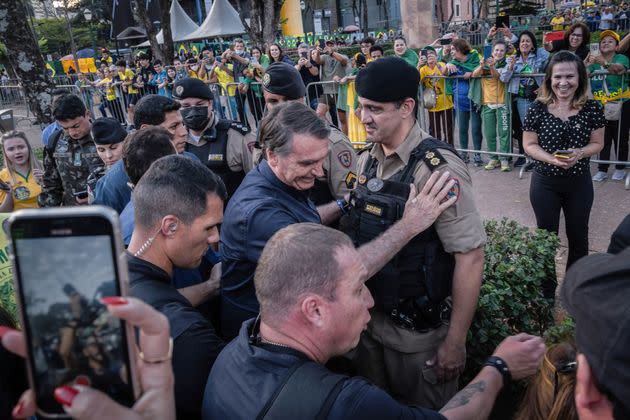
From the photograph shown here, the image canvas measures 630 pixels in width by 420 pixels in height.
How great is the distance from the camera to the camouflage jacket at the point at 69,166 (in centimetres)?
505

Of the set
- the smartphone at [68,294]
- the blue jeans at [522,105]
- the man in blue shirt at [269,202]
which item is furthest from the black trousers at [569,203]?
the smartphone at [68,294]

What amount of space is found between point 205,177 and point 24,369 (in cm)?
108

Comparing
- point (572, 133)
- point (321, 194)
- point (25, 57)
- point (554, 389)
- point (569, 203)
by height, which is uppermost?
point (25, 57)

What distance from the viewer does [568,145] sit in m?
4.02

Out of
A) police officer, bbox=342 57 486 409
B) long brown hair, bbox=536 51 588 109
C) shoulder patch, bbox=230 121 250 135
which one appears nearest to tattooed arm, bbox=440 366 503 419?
police officer, bbox=342 57 486 409

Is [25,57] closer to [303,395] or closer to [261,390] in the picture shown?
[261,390]

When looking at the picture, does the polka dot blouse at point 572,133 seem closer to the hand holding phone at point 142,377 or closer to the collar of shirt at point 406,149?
the collar of shirt at point 406,149

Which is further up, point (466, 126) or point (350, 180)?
point (350, 180)

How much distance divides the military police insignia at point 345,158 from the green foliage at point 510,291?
107cm

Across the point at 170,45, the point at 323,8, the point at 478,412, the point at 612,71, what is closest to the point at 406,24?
the point at 170,45

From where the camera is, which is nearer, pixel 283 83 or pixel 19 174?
pixel 283 83

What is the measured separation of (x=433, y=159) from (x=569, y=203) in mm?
2198

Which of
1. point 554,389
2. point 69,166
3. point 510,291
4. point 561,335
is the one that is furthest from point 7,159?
point 554,389

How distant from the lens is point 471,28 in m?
→ 31.0
